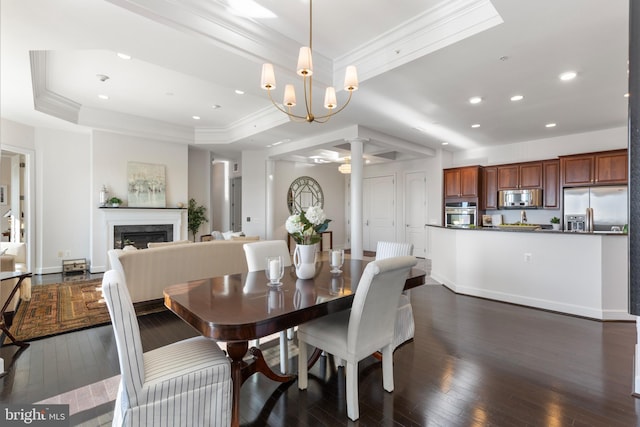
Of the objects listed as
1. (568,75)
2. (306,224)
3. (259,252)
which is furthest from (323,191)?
(306,224)

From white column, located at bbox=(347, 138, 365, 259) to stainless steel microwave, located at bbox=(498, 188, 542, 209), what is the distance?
3595 mm

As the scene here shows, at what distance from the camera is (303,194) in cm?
905

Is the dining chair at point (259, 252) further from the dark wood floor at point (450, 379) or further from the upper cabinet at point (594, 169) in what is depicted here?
the upper cabinet at point (594, 169)

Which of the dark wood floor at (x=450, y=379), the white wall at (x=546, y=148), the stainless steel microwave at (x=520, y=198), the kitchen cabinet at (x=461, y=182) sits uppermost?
the white wall at (x=546, y=148)

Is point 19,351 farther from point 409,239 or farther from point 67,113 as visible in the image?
point 409,239

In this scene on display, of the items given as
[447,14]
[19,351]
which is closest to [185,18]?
[447,14]

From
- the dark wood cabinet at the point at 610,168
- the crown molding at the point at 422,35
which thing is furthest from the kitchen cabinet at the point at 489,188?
the crown molding at the point at 422,35

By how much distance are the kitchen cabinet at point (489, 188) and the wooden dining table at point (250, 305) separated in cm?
559

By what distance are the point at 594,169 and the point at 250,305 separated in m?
6.86

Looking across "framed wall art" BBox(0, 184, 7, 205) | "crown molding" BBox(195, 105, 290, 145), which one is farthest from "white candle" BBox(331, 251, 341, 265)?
"framed wall art" BBox(0, 184, 7, 205)

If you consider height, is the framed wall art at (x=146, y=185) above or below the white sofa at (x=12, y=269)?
above

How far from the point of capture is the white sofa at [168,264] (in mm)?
3609

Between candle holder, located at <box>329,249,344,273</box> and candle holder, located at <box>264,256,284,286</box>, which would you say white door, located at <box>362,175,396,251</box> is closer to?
candle holder, located at <box>329,249,344,273</box>

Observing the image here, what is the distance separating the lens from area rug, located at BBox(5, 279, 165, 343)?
3162mm
